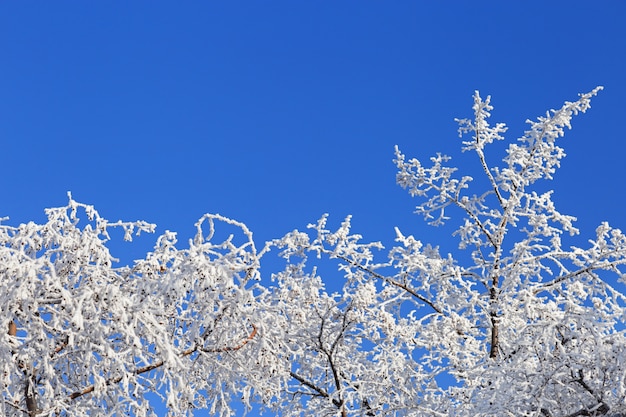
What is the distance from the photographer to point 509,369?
6934mm

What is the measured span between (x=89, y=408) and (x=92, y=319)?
1.11 m

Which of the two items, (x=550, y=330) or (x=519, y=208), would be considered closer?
(x=550, y=330)

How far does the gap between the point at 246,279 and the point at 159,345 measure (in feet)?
3.55

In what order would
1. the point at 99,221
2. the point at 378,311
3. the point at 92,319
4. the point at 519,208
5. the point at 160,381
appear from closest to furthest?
the point at 92,319 → the point at 160,381 → the point at 99,221 → the point at 378,311 → the point at 519,208

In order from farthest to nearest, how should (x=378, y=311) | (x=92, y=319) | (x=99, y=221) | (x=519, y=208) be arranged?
(x=519, y=208) < (x=378, y=311) < (x=99, y=221) < (x=92, y=319)

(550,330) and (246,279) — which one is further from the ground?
(246,279)

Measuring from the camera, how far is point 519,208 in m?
11.2

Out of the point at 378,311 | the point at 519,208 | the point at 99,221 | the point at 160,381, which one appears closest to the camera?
the point at 160,381

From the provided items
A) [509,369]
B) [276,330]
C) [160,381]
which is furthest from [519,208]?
[160,381]

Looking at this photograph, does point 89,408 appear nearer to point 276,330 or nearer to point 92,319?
point 92,319

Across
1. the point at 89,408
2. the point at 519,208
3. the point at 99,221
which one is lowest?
the point at 89,408

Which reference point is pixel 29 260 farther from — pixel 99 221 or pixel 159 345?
pixel 159 345

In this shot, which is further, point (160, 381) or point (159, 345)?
point (160, 381)

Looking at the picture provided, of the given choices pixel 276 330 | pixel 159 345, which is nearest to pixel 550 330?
pixel 276 330
